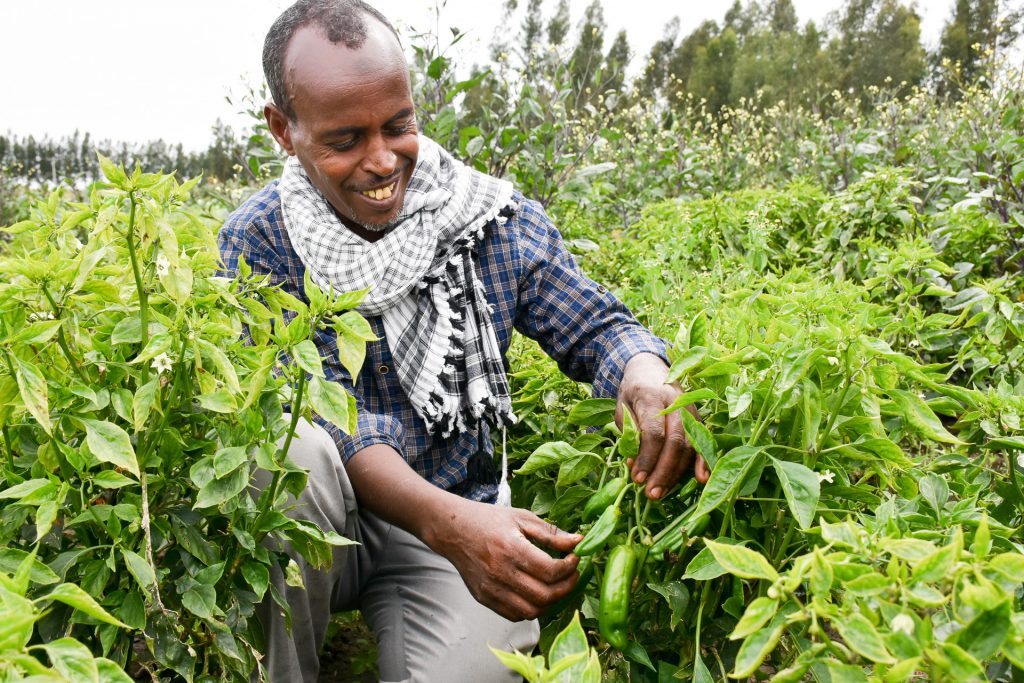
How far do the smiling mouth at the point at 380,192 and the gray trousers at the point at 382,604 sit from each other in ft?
1.72

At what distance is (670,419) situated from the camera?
1.46 meters

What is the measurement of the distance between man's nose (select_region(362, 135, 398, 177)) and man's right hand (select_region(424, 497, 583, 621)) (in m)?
0.73

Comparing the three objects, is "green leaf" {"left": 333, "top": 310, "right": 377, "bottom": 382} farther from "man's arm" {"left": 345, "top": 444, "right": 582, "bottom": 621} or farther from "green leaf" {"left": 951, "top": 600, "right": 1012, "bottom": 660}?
"green leaf" {"left": 951, "top": 600, "right": 1012, "bottom": 660}

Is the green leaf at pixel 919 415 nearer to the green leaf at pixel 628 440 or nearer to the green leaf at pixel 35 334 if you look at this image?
the green leaf at pixel 628 440

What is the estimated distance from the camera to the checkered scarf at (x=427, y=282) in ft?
6.27

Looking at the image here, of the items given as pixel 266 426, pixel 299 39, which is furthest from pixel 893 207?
pixel 266 426

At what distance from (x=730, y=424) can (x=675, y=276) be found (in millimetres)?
1550

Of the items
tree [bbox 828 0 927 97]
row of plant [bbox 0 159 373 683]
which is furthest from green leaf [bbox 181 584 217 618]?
tree [bbox 828 0 927 97]

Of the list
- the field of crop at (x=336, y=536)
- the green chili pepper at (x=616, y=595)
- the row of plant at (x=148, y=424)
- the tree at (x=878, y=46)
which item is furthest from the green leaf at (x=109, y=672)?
the tree at (x=878, y=46)

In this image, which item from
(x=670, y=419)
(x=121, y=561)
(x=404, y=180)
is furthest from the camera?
(x=404, y=180)

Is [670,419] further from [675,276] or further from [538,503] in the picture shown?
[675,276]

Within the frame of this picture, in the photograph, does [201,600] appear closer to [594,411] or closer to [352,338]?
[352,338]

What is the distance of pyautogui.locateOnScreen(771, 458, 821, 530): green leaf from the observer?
1.09m

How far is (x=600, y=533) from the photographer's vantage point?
1337 millimetres
